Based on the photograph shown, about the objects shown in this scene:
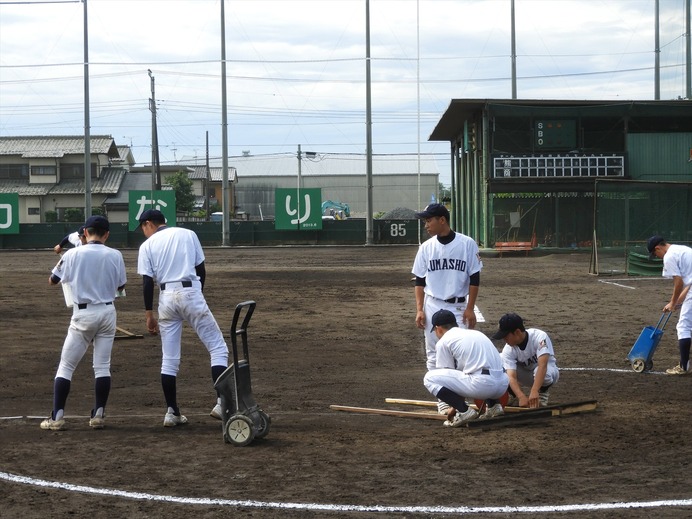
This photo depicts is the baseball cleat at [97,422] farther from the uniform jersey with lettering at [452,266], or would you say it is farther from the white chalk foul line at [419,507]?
the uniform jersey with lettering at [452,266]

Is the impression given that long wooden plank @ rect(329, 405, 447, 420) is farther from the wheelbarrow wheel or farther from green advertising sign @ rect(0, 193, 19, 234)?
green advertising sign @ rect(0, 193, 19, 234)

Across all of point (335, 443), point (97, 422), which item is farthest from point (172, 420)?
point (335, 443)

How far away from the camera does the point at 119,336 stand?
14938 millimetres

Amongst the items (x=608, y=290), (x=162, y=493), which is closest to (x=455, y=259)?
(x=162, y=493)

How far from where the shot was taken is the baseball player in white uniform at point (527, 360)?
338 inches

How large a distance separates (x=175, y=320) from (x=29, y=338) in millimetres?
7375

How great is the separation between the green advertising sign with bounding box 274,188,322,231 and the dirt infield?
135 feet

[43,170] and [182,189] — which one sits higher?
[43,170]

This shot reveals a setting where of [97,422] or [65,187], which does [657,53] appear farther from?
[97,422]

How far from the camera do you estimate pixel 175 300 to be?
834 centimetres

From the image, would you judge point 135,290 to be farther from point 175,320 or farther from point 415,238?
point 415,238

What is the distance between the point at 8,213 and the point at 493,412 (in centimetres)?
5331

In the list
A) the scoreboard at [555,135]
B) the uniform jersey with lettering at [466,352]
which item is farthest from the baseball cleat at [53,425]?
the scoreboard at [555,135]

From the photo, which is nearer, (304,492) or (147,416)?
(304,492)
